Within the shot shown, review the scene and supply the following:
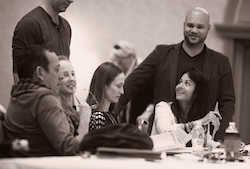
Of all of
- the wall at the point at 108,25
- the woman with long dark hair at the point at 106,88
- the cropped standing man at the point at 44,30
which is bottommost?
the woman with long dark hair at the point at 106,88

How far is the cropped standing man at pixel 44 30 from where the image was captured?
322 centimetres

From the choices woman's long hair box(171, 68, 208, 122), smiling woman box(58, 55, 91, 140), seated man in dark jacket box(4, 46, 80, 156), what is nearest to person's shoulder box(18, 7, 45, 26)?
smiling woman box(58, 55, 91, 140)

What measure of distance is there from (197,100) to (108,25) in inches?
93.9

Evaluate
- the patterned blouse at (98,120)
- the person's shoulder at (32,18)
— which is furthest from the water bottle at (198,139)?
the person's shoulder at (32,18)

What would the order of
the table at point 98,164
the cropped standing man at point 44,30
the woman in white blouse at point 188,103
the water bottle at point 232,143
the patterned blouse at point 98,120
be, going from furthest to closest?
the woman in white blouse at point 188,103 < the cropped standing man at point 44,30 < the patterned blouse at point 98,120 < the water bottle at point 232,143 < the table at point 98,164

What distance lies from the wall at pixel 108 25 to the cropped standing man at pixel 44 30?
2329 millimetres

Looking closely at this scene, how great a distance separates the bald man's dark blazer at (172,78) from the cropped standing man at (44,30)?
0.82m

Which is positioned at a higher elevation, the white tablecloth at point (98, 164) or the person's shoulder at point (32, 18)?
the person's shoulder at point (32, 18)

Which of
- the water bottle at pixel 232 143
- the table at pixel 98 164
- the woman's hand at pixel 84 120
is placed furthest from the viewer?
the woman's hand at pixel 84 120

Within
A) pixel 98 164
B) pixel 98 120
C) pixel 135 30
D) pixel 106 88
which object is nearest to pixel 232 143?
pixel 98 164

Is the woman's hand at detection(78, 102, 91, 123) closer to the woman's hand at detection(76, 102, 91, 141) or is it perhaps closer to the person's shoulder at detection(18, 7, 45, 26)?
the woman's hand at detection(76, 102, 91, 141)

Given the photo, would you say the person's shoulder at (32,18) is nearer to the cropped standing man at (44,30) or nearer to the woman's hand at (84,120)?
the cropped standing man at (44,30)

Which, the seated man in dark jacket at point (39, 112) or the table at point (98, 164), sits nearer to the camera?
the table at point (98, 164)

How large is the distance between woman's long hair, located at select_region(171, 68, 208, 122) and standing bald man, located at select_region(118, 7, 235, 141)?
0.18m
